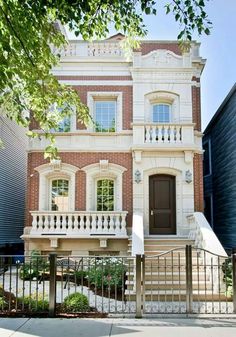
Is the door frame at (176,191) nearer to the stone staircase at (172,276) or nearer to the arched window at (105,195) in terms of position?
the stone staircase at (172,276)

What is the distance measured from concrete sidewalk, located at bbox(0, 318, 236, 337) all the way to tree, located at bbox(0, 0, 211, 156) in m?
2.97

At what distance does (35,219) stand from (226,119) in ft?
28.1

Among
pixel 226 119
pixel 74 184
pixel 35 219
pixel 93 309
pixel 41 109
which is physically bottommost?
pixel 93 309

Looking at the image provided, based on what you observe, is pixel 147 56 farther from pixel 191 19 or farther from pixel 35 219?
pixel 191 19

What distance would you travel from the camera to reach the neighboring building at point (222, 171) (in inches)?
566

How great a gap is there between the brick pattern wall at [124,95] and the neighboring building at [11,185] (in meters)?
3.50

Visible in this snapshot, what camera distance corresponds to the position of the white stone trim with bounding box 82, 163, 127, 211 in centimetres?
1341

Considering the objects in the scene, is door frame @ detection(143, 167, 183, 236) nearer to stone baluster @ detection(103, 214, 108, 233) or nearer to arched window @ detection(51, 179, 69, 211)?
stone baluster @ detection(103, 214, 108, 233)

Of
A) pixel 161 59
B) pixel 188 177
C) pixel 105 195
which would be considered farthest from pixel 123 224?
pixel 161 59

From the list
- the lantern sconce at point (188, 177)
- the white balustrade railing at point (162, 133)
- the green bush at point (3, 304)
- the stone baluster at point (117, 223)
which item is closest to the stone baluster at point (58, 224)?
the stone baluster at point (117, 223)

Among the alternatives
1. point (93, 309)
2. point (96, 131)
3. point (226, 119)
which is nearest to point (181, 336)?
point (93, 309)

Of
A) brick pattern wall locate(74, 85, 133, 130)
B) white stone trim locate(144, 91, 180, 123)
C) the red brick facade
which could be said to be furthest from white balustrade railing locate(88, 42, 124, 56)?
the red brick facade

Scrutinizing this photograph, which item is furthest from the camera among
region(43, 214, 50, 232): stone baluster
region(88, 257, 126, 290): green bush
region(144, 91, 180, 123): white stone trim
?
region(144, 91, 180, 123): white stone trim

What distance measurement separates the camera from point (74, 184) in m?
13.5
